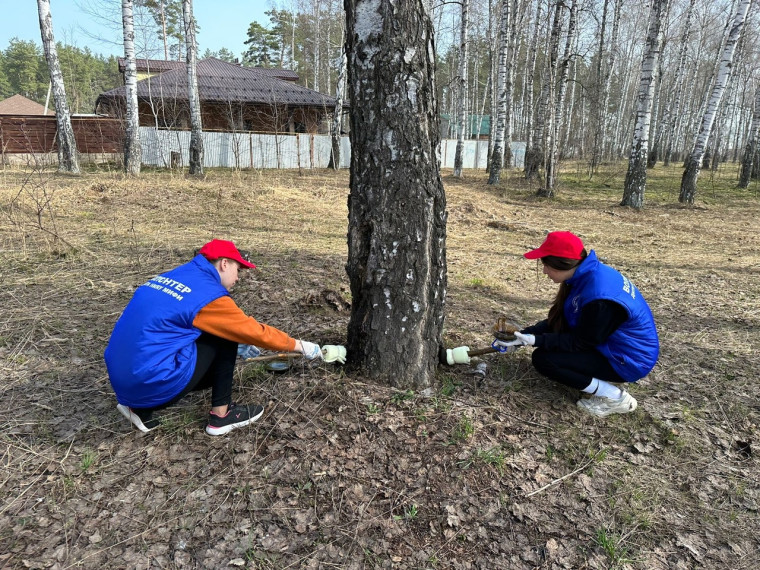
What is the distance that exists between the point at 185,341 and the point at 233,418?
1.61 feet

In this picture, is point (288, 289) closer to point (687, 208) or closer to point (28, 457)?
point (28, 457)

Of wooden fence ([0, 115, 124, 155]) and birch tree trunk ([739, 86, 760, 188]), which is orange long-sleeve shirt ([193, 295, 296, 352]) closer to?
wooden fence ([0, 115, 124, 155])

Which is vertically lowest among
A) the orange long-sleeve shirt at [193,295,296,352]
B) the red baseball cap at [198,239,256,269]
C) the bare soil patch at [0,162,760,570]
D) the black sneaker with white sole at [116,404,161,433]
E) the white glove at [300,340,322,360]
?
the bare soil patch at [0,162,760,570]

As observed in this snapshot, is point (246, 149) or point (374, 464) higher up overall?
point (246, 149)

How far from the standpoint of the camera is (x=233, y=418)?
240 cm

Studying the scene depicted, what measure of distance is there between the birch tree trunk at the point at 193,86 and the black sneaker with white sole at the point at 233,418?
13.1 metres

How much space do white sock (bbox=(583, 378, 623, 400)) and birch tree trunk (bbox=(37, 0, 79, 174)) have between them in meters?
14.6

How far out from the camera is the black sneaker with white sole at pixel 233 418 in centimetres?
236

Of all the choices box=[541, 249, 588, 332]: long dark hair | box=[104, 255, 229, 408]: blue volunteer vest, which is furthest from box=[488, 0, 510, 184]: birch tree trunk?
box=[104, 255, 229, 408]: blue volunteer vest

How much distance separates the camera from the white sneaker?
105 inches

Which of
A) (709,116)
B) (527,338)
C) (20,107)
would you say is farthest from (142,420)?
(20,107)

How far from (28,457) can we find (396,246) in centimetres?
213

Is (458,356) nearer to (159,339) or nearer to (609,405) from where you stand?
(609,405)

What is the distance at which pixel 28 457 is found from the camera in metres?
2.28
